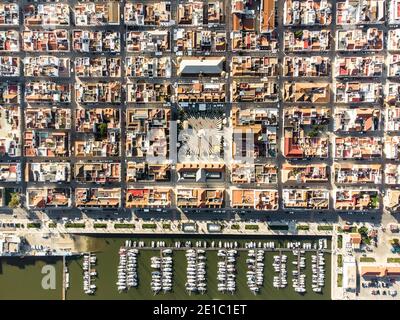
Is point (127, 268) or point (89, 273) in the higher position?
point (127, 268)

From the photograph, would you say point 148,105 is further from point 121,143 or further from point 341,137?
point 341,137


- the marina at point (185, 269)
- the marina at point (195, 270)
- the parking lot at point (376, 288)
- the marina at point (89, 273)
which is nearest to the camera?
the parking lot at point (376, 288)

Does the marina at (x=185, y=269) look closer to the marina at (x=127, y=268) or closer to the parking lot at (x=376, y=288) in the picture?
the marina at (x=127, y=268)

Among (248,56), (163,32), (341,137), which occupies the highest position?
(163,32)

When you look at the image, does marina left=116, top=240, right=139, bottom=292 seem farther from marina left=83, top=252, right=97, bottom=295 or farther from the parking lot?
the parking lot

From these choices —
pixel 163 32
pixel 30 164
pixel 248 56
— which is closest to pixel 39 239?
pixel 30 164

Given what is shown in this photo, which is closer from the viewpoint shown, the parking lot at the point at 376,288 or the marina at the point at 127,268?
the parking lot at the point at 376,288

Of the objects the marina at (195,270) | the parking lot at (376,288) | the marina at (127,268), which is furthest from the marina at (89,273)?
the parking lot at (376,288)

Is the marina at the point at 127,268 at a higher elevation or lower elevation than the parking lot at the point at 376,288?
higher

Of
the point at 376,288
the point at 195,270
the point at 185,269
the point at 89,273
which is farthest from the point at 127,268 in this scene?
the point at 376,288

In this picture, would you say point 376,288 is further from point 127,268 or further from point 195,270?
point 127,268

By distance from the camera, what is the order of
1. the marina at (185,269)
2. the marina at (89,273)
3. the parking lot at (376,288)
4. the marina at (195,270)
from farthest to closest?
the marina at (89,273) → the marina at (195,270) → the marina at (185,269) → the parking lot at (376,288)
